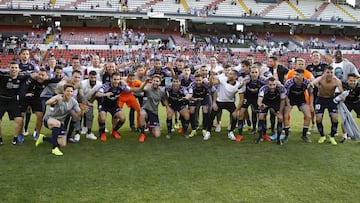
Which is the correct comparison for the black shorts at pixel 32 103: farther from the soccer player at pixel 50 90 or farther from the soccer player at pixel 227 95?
the soccer player at pixel 227 95

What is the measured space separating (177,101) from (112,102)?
1554 millimetres

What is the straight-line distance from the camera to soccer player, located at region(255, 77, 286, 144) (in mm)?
7879

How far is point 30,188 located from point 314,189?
4.00 meters

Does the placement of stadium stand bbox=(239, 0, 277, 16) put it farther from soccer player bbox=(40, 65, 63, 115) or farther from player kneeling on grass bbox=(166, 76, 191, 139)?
soccer player bbox=(40, 65, 63, 115)

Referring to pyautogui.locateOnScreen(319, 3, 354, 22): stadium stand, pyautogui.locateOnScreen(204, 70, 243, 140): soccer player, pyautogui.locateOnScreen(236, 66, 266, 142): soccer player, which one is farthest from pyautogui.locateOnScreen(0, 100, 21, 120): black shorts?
pyautogui.locateOnScreen(319, 3, 354, 22): stadium stand

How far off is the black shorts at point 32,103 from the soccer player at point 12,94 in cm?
20

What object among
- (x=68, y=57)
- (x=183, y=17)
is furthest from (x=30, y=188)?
(x=183, y=17)

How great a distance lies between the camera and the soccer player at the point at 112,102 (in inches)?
326

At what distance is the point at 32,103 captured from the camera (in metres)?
7.98

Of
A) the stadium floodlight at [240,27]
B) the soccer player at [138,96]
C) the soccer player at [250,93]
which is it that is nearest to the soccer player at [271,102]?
the soccer player at [250,93]

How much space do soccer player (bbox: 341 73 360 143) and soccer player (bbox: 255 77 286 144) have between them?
1.59 m

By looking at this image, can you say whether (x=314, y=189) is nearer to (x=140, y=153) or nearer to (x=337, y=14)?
(x=140, y=153)

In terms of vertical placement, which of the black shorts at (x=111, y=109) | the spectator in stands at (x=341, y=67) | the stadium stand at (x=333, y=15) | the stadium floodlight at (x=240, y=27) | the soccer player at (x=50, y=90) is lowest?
the black shorts at (x=111, y=109)

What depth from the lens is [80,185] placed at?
5.17 metres
